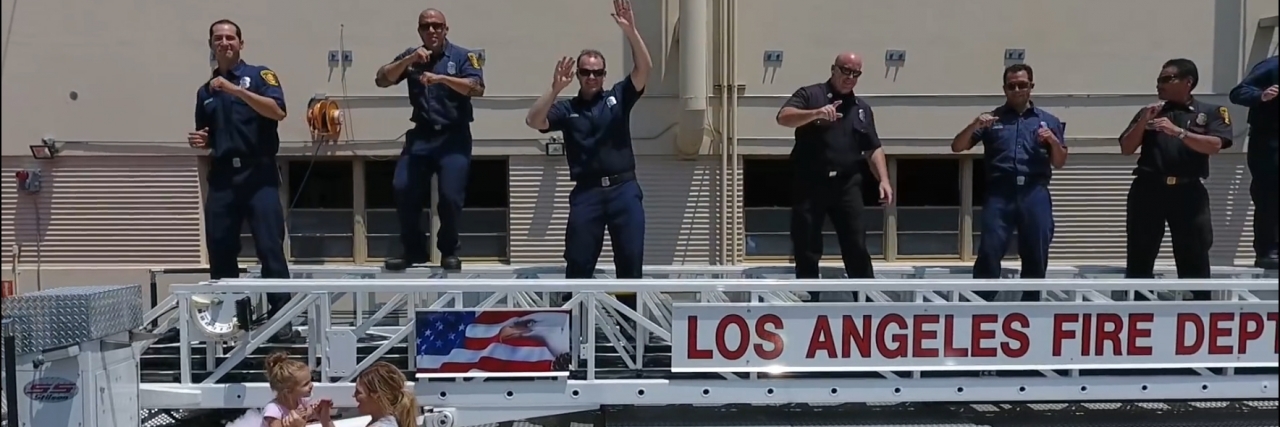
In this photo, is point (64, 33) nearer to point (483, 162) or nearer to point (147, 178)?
point (147, 178)

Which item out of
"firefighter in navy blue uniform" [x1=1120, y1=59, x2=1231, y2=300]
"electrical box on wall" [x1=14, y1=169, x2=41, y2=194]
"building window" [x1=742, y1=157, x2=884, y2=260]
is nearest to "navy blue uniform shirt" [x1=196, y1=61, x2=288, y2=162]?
"electrical box on wall" [x1=14, y1=169, x2=41, y2=194]

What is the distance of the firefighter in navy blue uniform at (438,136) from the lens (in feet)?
15.5

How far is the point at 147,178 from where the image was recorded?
277 inches

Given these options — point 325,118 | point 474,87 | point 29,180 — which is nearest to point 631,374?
point 474,87

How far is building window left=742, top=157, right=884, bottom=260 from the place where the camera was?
729cm

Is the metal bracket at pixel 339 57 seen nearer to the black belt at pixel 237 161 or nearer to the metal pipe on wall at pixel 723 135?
the black belt at pixel 237 161

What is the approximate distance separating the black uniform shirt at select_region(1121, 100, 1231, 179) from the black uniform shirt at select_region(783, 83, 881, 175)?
136 centimetres

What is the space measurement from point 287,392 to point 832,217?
2.79 meters

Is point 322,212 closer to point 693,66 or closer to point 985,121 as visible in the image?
point 693,66

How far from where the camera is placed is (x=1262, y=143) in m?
4.66

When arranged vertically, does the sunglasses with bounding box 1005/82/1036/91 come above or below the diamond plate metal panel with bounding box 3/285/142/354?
above

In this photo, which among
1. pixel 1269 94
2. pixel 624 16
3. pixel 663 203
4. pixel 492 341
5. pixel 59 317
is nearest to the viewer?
pixel 59 317

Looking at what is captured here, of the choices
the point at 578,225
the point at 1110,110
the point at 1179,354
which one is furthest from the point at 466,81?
the point at 1110,110

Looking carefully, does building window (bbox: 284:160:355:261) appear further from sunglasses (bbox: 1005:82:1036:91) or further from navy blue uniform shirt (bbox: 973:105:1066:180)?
sunglasses (bbox: 1005:82:1036:91)
